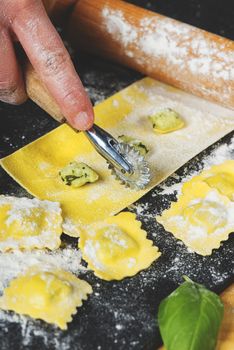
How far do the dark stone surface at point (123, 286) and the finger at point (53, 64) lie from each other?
11.2 inches

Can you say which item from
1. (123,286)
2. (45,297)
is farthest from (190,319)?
(45,297)

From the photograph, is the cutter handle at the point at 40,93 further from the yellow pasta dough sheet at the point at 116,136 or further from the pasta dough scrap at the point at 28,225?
the pasta dough scrap at the point at 28,225

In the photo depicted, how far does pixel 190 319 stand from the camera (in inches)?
54.7

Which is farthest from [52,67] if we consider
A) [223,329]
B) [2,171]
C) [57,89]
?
[223,329]

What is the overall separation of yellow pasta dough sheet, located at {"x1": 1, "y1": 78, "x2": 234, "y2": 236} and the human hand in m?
0.19

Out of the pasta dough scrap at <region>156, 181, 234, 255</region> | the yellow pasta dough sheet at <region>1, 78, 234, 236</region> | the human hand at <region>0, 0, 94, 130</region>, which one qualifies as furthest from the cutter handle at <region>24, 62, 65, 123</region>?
the pasta dough scrap at <region>156, 181, 234, 255</region>

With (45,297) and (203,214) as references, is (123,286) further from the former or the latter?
→ (203,214)

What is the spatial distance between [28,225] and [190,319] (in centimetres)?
51

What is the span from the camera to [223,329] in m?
1.54

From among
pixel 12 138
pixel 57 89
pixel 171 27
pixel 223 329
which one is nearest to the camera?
pixel 223 329

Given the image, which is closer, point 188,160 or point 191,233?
point 191,233

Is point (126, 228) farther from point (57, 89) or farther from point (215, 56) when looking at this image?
point (215, 56)

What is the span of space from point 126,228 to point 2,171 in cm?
44

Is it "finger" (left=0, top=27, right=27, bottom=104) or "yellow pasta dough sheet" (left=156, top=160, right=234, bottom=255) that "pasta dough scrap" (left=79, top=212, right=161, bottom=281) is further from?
"finger" (left=0, top=27, right=27, bottom=104)
